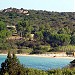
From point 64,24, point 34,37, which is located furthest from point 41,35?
point 64,24

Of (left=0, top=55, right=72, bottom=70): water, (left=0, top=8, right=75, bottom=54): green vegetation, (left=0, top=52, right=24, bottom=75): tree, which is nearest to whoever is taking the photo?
(left=0, top=52, right=24, bottom=75): tree

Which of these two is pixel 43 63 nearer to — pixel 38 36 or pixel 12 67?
pixel 38 36

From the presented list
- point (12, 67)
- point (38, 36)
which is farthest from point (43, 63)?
point (12, 67)

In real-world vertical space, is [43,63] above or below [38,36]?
below

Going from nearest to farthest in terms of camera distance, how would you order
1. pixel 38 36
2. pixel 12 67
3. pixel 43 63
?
pixel 12 67, pixel 43 63, pixel 38 36

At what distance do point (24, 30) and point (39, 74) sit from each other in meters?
78.5

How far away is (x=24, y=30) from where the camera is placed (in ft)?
380

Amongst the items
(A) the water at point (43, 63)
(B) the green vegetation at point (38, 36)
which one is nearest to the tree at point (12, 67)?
(A) the water at point (43, 63)

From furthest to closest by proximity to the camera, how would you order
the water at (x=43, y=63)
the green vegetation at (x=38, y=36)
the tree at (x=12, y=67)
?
the green vegetation at (x=38, y=36) < the water at (x=43, y=63) < the tree at (x=12, y=67)

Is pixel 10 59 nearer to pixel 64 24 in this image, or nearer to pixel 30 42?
pixel 30 42

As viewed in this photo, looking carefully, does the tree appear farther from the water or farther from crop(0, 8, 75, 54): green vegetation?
crop(0, 8, 75, 54): green vegetation

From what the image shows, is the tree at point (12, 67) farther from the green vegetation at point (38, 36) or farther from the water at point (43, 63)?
the green vegetation at point (38, 36)

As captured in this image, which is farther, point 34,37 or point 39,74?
point 34,37

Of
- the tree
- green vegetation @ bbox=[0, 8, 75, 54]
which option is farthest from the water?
the tree
